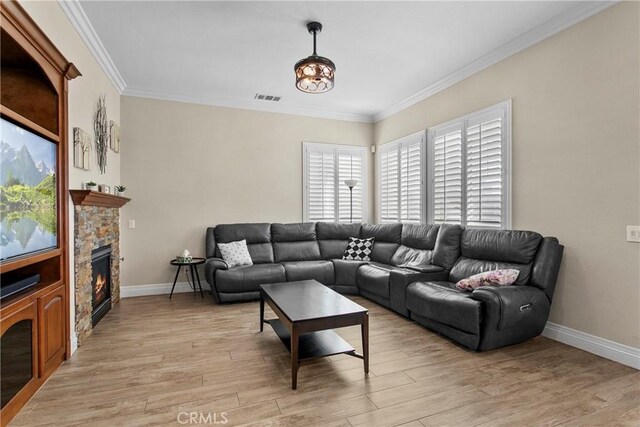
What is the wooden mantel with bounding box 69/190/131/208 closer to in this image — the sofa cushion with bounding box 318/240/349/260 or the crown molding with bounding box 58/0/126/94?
the crown molding with bounding box 58/0/126/94

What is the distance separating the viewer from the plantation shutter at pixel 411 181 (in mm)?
5125

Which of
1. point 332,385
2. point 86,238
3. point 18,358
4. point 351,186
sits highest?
point 351,186

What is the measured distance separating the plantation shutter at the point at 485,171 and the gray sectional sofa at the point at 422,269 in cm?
30

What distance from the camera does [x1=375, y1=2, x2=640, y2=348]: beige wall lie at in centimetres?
272

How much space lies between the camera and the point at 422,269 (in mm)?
3908

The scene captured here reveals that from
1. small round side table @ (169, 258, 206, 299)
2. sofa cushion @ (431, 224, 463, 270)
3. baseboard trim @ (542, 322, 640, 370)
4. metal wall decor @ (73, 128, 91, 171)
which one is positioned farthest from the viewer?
small round side table @ (169, 258, 206, 299)

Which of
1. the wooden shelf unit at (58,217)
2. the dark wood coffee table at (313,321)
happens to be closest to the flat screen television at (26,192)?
the wooden shelf unit at (58,217)

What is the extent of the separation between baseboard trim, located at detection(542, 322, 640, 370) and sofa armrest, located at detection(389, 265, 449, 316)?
1.15 m

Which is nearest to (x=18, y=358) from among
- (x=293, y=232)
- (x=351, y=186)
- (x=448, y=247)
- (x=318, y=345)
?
(x=318, y=345)

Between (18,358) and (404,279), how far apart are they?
3333 millimetres

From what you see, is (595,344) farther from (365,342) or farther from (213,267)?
(213,267)

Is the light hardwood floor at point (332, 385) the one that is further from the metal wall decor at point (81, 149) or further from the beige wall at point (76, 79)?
the metal wall decor at point (81, 149)

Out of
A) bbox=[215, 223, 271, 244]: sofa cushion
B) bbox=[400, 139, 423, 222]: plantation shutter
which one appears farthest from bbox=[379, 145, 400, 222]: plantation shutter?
bbox=[215, 223, 271, 244]: sofa cushion

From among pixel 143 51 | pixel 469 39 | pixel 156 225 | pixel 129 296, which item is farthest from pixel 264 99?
pixel 129 296
